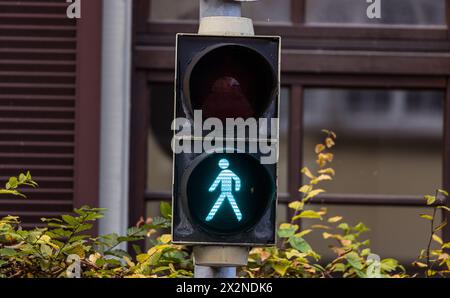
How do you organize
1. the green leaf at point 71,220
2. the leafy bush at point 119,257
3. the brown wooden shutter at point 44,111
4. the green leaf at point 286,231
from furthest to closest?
the brown wooden shutter at point 44,111, the green leaf at point 286,231, the green leaf at point 71,220, the leafy bush at point 119,257

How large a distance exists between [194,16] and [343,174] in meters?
1.60

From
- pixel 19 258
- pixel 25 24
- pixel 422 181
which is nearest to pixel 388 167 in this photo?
pixel 422 181

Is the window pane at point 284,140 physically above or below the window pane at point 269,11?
below

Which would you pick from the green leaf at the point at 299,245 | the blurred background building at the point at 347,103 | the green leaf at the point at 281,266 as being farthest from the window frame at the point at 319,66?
the green leaf at the point at 281,266

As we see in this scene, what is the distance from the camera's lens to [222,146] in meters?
4.23

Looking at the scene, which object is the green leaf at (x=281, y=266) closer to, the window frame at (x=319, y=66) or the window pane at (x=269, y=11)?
the window frame at (x=319, y=66)

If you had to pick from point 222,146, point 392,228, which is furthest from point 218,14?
point 392,228

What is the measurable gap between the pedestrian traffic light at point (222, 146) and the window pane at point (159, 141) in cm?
402

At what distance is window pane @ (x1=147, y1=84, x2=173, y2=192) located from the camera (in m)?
8.34

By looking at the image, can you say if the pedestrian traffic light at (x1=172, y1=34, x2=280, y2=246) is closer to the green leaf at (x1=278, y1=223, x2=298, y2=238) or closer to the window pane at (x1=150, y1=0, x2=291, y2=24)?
the green leaf at (x1=278, y1=223, x2=298, y2=238)

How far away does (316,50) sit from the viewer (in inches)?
326

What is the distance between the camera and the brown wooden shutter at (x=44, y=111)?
8.04 m

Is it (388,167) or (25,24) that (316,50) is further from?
(25,24)
